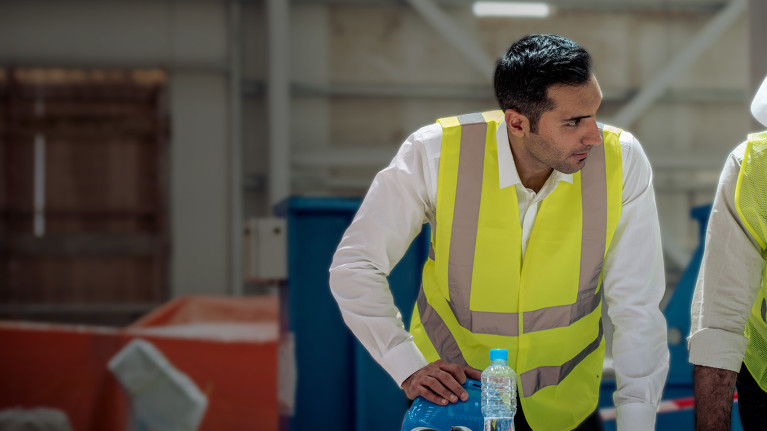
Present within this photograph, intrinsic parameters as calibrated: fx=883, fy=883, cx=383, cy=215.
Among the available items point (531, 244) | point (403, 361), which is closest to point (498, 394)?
point (403, 361)

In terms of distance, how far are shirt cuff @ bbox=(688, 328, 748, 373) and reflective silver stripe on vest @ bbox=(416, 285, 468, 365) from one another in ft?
1.71

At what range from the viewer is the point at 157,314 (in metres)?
7.07

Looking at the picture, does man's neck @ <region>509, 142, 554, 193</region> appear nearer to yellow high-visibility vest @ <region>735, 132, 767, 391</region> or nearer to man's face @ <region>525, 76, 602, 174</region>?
man's face @ <region>525, 76, 602, 174</region>

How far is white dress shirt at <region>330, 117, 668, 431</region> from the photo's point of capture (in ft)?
6.20

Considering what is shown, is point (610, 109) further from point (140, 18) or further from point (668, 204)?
point (140, 18)

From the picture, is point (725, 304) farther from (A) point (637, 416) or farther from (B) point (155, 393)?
(B) point (155, 393)

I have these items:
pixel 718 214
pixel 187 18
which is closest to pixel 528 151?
pixel 718 214

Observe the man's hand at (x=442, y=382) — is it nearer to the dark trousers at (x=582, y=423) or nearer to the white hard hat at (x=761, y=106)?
Answer: the dark trousers at (x=582, y=423)

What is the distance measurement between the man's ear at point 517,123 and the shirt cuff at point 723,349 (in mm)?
580

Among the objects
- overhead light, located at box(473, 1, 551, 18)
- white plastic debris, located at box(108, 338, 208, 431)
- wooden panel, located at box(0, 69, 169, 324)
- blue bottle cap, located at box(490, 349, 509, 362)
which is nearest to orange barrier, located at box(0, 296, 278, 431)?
white plastic debris, located at box(108, 338, 208, 431)

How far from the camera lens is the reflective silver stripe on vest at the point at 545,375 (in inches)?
78.1

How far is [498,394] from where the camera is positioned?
1717 millimetres

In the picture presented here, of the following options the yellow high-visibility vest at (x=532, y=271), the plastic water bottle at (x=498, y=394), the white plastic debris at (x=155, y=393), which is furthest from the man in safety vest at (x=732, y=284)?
the white plastic debris at (x=155, y=393)

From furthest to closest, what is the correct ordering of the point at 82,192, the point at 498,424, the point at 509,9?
the point at 509,9
the point at 82,192
the point at 498,424
